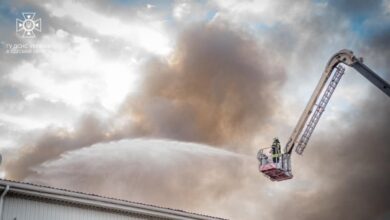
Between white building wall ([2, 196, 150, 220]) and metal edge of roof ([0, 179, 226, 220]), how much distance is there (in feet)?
1.24

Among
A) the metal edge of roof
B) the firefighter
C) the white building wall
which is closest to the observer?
the metal edge of roof

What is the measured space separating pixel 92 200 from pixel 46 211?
2.42 metres

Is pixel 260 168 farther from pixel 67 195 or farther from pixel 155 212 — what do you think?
pixel 67 195

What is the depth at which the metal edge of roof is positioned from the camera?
1021 inches

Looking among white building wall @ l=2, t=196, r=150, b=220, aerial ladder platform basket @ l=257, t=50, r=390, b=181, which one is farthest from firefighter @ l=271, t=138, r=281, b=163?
white building wall @ l=2, t=196, r=150, b=220

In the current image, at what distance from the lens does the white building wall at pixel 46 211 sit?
85.5 ft

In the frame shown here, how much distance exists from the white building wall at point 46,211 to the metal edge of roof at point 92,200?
0.38 meters

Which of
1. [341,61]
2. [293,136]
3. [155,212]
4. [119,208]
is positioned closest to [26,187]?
[119,208]

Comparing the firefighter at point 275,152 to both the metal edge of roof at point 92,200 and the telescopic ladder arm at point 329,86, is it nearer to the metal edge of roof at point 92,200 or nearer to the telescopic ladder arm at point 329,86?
the telescopic ladder arm at point 329,86

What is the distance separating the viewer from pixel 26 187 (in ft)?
85.3

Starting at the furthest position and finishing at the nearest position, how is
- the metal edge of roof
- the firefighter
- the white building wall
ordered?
the firefighter
the white building wall
the metal edge of roof

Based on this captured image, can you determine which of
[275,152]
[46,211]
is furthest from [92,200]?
[275,152]

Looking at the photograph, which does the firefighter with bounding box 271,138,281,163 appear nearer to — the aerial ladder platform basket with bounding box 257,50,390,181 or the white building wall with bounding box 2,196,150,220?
the aerial ladder platform basket with bounding box 257,50,390,181

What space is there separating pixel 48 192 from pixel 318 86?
24.4 meters
